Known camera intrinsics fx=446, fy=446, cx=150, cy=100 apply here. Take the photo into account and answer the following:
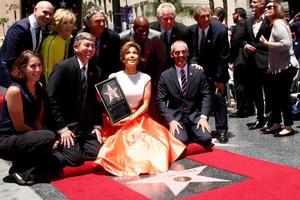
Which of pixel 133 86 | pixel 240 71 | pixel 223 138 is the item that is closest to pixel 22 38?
pixel 133 86

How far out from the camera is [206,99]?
5508 millimetres

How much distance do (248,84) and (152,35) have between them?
2409mm

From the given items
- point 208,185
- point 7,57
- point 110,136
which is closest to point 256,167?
point 208,185

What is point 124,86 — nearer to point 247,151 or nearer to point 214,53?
point 214,53

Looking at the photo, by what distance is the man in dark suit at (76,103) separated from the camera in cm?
470

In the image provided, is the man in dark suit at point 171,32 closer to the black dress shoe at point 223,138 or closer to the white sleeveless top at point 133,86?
the white sleeveless top at point 133,86

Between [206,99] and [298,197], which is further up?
[206,99]

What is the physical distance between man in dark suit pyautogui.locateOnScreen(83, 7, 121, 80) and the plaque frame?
0.45 meters

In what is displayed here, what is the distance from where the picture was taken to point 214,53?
590cm

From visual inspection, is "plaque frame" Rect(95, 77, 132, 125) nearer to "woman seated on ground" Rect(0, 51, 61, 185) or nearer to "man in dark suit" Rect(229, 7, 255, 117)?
"woman seated on ground" Rect(0, 51, 61, 185)

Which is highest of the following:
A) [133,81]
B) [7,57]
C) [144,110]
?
[7,57]

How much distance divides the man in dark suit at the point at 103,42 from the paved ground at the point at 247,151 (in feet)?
5.36

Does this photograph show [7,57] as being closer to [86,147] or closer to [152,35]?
[86,147]

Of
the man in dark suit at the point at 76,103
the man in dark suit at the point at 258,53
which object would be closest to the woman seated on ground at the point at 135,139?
the man in dark suit at the point at 76,103
